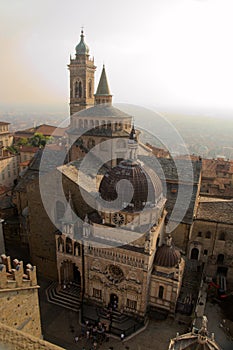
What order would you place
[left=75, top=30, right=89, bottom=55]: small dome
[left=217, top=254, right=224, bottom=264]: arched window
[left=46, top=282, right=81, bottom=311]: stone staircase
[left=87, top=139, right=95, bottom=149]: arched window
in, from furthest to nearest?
[left=75, top=30, right=89, bottom=55]: small dome, [left=87, top=139, right=95, bottom=149]: arched window, [left=217, top=254, right=224, bottom=264]: arched window, [left=46, top=282, right=81, bottom=311]: stone staircase

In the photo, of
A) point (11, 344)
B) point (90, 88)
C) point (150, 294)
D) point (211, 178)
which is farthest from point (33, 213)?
point (211, 178)

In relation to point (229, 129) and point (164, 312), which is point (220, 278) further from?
point (229, 129)

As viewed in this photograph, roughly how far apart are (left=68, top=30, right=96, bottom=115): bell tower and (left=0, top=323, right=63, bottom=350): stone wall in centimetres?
4175

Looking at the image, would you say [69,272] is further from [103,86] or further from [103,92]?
[103,86]

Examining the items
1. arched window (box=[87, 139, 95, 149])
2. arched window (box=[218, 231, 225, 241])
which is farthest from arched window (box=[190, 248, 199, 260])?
arched window (box=[87, 139, 95, 149])

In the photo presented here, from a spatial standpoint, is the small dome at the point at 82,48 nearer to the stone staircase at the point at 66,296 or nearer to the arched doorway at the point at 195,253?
the arched doorway at the point at 195,253

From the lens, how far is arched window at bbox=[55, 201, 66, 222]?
2677 centimetres

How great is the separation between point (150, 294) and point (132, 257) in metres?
4.35

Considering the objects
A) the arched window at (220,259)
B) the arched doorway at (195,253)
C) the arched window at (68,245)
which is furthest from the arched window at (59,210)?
the arched window at (220,259)

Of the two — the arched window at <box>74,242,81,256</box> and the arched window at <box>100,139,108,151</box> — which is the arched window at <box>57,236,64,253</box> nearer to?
the arched window at <box>74,242,81,256</box>

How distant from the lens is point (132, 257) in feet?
73.4

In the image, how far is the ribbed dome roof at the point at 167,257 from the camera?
2317 cm

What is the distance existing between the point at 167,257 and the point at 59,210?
1147cm

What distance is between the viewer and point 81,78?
1836 inches
